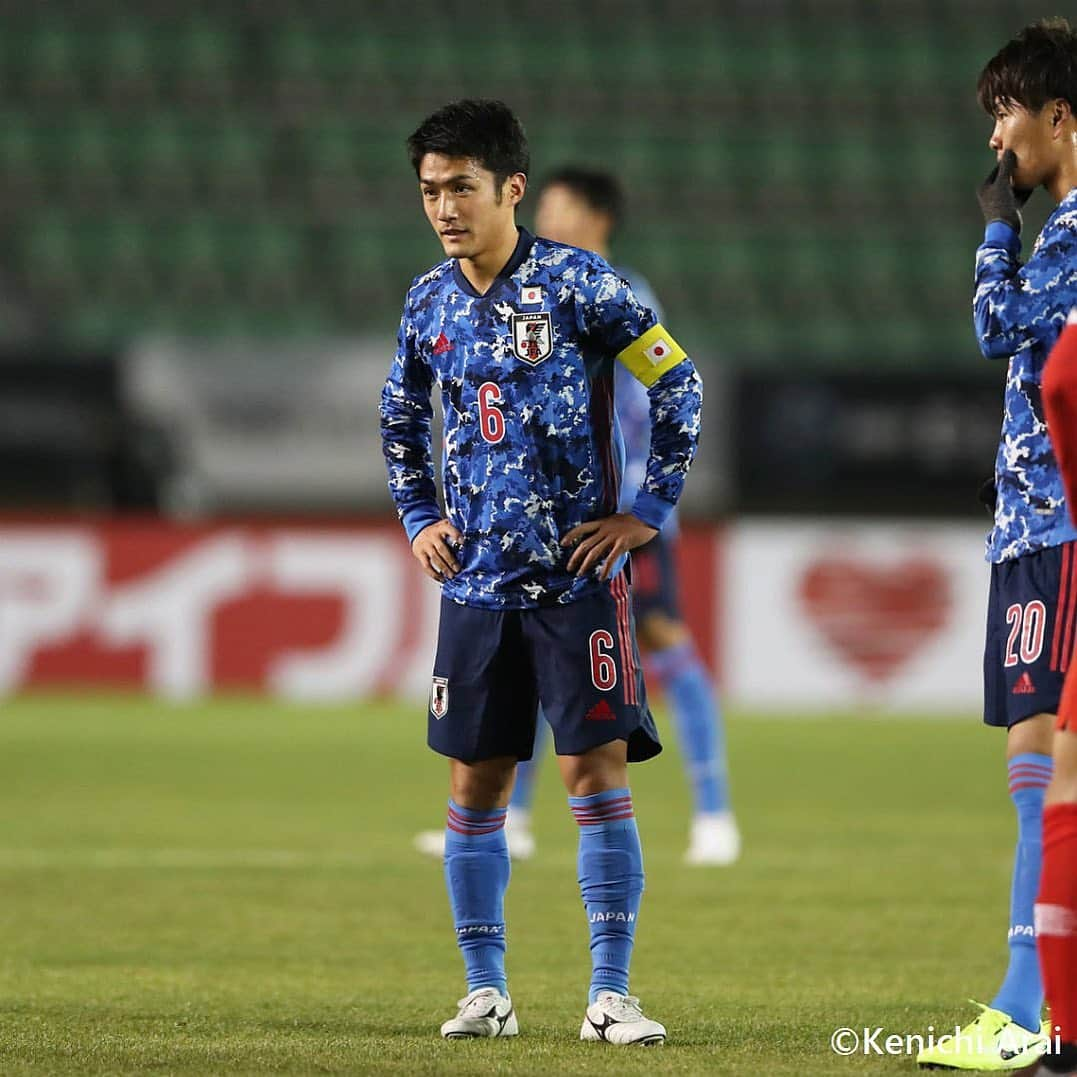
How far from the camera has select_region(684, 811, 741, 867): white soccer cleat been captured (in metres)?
7.06

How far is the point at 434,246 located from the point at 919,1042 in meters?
14.6

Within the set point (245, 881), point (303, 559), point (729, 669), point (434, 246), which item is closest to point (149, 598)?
point (303, 559)

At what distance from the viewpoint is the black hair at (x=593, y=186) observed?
6770mm

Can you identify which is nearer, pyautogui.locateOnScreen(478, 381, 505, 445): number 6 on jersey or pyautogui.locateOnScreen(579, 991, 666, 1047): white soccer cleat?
pyautogui.locateOnScreen(579, 991, 666, 1047): white soccer cleat

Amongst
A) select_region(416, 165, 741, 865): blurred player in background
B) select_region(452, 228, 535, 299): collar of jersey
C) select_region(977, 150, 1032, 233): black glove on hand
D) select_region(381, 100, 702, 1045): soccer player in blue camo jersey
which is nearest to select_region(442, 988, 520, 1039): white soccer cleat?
select_region(381, 100, 702, 1045): soccer player in blue camo jersey

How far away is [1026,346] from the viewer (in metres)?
3.75

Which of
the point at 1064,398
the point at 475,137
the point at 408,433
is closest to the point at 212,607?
the point at 408,433

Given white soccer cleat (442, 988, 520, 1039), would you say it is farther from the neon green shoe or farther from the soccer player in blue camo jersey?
the neon green shoe

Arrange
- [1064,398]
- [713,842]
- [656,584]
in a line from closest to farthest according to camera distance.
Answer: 1. [1064,398]
2. [713,842]
3. [656,584]

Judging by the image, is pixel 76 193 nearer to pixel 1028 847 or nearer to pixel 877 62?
pixel 877 62

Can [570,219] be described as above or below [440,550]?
above

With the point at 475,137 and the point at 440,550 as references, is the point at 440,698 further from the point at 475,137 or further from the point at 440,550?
the point at 475,137

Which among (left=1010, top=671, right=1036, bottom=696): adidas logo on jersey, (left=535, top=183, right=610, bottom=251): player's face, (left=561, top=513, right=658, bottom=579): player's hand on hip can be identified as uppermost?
(left=535, top=183, right=610, bottom=251): player's face

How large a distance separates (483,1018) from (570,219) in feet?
11.0
